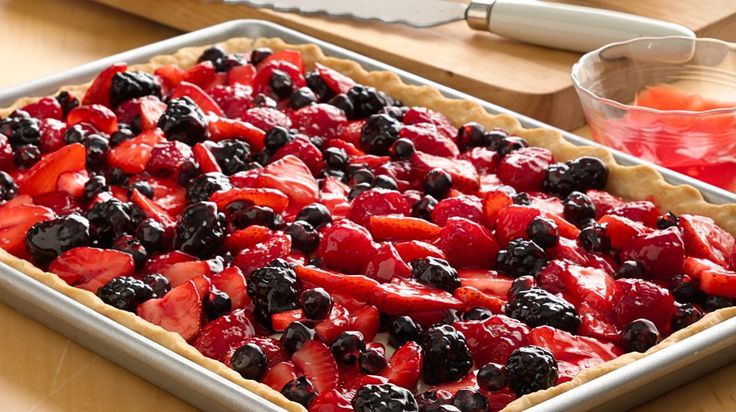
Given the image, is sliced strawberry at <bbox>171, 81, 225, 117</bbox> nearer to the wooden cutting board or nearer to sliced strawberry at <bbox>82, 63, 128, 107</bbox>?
sliced strawberry at <bbox>82, 63, 128, 107</bbox>

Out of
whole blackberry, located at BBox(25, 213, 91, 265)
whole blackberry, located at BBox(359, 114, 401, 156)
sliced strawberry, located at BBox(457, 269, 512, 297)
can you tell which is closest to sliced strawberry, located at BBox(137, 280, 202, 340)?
Answer: whole blackberry, located at BBox(25, 213, 91, 265)

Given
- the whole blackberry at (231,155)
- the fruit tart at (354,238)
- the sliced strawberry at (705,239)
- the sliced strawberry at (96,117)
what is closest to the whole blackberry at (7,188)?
the fruit tart at (354,238)

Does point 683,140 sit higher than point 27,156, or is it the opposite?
point 683,140

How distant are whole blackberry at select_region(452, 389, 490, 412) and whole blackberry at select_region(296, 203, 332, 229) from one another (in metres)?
0.60

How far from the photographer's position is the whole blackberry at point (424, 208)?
99.3 inches

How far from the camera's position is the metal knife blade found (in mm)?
3465

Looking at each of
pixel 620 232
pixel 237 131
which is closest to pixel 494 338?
pixel 620 232

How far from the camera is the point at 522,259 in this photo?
2.32 m

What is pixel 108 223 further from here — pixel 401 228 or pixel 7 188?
pixel 401 228

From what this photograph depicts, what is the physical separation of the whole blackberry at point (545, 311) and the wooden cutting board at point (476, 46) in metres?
1.03

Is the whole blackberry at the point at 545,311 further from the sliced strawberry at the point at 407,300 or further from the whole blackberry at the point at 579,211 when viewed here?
the whole blackberry at the point at 579,211

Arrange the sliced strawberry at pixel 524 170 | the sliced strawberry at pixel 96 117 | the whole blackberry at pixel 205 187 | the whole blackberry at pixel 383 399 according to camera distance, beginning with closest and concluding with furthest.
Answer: the whole blackberry at pixel 383 399, the whole blackberry at pixel 205 187, the sliced strawberry at pixel 524 170, the sliced strawberry at pixel 96 117

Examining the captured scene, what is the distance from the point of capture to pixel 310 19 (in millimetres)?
3541

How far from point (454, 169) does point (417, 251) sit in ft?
1.19
